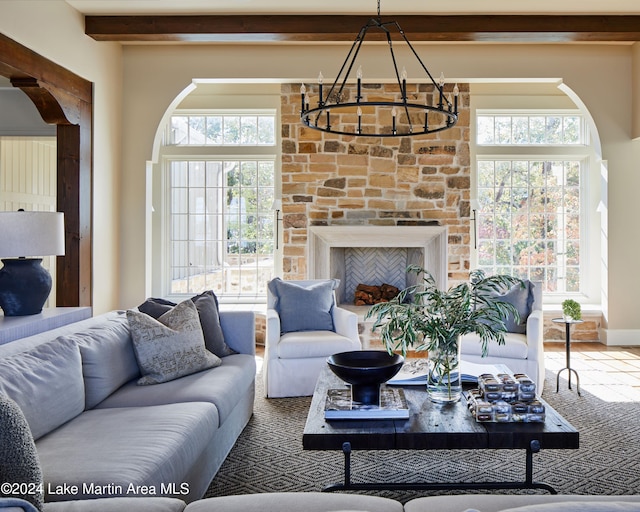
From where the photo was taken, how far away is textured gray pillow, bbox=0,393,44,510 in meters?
1.40

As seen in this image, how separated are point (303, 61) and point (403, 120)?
139 centimetres

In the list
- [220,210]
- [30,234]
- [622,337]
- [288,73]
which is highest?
[288,73]

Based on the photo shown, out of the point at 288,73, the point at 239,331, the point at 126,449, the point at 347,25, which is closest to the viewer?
the point at 126,449

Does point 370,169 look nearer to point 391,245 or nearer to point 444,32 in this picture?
point 391,245

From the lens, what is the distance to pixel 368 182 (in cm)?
654

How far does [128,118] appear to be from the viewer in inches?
234

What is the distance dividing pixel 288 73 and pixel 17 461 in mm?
5144

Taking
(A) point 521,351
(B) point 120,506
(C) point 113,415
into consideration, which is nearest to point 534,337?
(A) point 521,351

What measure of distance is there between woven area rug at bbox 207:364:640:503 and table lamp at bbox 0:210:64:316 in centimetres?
147

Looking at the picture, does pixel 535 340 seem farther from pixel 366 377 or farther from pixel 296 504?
pixel 296 504

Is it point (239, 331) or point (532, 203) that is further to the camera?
point (532, 203)

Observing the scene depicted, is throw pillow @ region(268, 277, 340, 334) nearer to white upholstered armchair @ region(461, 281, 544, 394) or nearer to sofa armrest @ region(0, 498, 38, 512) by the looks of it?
white upholstered armchair @ region(461, 281, 544, 394)

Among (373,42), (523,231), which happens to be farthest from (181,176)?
(523,231)

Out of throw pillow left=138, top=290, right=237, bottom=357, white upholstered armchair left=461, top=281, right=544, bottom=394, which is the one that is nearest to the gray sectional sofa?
throw pillow left=138, top=290, right=237, bottom=357
